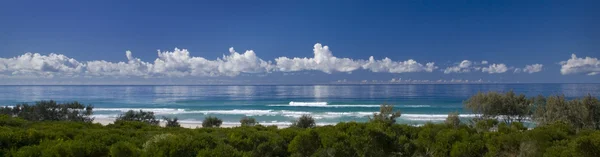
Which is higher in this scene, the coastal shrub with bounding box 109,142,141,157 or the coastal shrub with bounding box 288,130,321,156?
the coastal shrub with bounding box 109,142,141,157

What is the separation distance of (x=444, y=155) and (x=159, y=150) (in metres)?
6.87

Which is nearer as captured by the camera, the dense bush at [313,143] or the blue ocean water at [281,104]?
the dense bush at [313,143]

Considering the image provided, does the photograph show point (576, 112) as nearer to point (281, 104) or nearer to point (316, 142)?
point (316, 142)

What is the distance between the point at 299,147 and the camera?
831cm

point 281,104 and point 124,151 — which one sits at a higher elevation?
point 124,151

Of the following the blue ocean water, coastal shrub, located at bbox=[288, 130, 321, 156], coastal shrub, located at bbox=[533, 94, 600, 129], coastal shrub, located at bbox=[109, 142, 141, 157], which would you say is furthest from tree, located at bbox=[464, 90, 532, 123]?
coastal shrub, located at bbox=[109, 142, 141, 157]

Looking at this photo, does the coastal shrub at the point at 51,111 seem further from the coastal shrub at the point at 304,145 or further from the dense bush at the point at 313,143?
the coastal shrub at the point at 304,145

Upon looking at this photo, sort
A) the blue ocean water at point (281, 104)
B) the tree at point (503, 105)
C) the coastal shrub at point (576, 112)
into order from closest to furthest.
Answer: the coastal shrub at point (576, 112), the tree at point (503, 105), the blue ocean water at point (281, 104)

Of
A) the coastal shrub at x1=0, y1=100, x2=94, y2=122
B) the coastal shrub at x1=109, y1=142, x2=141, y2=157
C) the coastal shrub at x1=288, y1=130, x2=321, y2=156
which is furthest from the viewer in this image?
the coastal shrub at x1=0, y1=100, x2=94, y2=122

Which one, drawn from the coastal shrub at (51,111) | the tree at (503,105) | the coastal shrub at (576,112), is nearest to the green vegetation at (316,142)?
the coastal shrub at (576,112)

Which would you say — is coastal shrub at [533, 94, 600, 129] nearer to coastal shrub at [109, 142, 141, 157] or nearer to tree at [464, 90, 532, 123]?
tree at [464, 90, 532, 123]

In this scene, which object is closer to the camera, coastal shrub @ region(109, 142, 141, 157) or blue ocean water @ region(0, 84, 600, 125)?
coastal shrub @ region(109, 142, 141, 157)

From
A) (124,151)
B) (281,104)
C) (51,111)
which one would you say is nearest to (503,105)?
(124,151)

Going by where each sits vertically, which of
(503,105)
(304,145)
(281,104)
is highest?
(503,105)
